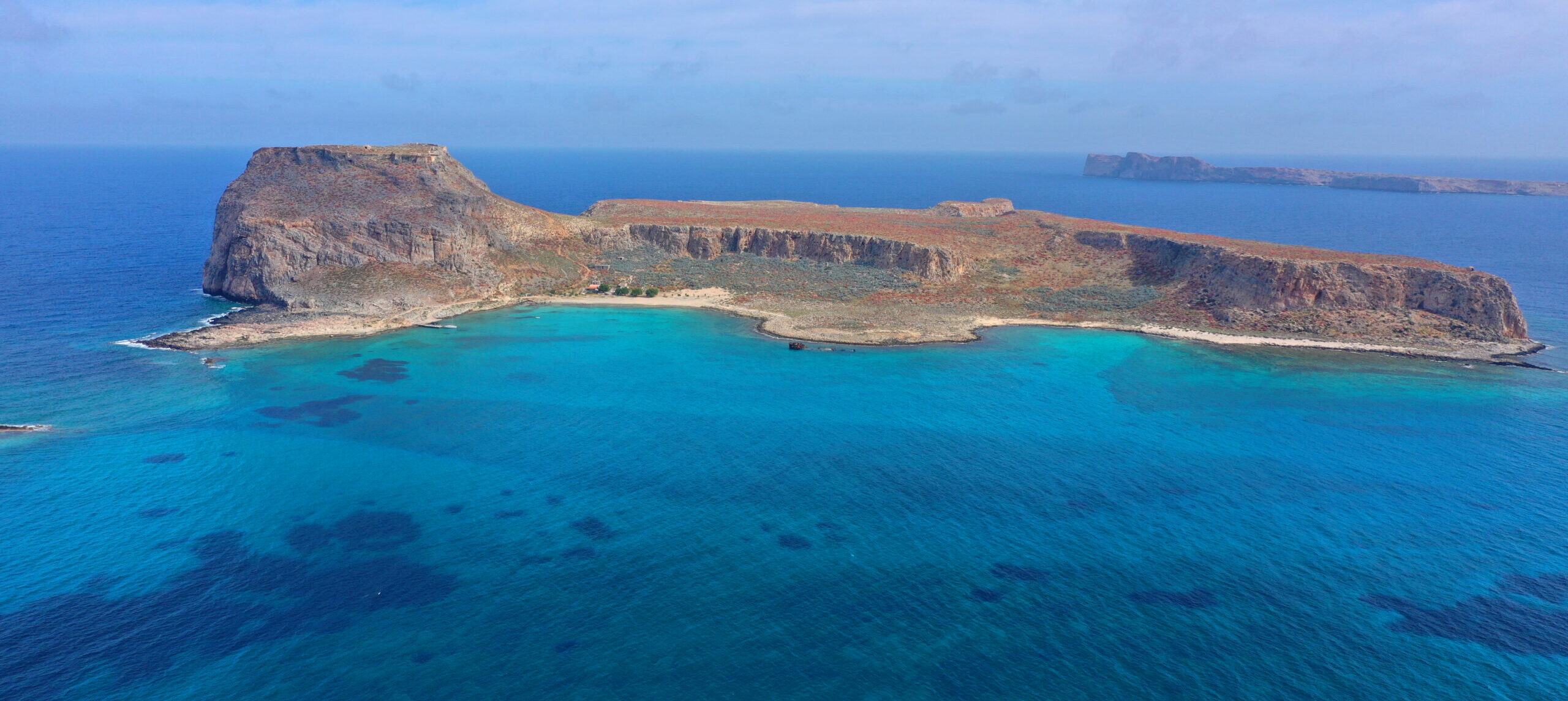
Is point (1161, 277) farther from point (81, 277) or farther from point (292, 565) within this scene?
point (81, 277)

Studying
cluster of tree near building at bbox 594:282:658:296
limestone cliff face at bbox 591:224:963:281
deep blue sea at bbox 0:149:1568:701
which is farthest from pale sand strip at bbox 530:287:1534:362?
limestone cliff face at bbox 591:224:963:281

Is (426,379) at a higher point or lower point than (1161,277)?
lower

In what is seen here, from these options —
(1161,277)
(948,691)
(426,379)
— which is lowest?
(948,691)

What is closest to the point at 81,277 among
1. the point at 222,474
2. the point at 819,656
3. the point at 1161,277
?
the point at 222,474

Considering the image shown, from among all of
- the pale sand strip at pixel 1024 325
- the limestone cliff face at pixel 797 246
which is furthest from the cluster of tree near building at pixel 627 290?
the limestone cliff face at pixel 797 246

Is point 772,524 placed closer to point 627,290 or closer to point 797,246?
point 627,290

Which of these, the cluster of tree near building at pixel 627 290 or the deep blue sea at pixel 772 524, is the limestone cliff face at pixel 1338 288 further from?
the cluster of tree near building at pixel 627 290

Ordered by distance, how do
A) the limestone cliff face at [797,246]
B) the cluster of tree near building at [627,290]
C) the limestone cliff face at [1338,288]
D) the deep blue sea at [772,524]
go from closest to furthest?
1. the deep blue sea at [772,524]
2. the limestone cliff face at [1338,288]
3. the cluster of tree near building at [627,290]
4. the limestone cliff face at [797,246]

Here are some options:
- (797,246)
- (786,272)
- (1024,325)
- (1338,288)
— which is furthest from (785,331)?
(1338,288)
